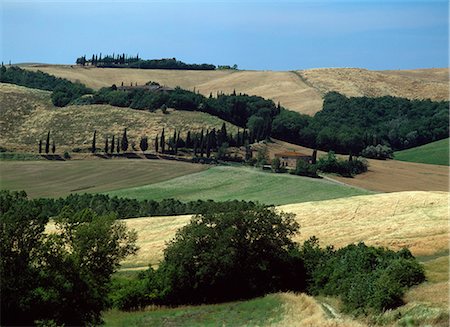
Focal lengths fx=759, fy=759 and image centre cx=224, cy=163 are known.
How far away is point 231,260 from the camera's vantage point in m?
49.0

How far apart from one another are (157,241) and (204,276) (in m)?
17.4

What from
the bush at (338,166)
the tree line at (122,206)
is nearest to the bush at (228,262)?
the tree line at (122,206)

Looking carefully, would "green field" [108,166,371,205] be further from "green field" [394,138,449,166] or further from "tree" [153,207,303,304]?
"green field" [394,138,449,166]

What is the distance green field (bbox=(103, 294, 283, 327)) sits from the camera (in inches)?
1613

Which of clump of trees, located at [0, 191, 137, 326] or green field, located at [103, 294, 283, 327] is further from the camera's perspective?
green field, located at [103, 294, 283, 327]

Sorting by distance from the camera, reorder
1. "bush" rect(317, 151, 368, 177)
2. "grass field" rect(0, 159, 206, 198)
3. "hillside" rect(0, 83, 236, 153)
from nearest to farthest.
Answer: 1. "grass field" rect(0, 159, 206, 198)
2. "bush" rect(317, 151, 368, 177)
3. "hillside" rect(0, 83, 236, 153)

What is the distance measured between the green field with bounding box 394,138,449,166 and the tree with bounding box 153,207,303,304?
10001 centimetres

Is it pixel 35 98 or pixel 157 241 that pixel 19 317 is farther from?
pixel 35 98

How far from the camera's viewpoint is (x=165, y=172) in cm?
11775

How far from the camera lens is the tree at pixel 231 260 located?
48.7 meters

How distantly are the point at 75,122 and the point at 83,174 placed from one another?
47524 millimetres

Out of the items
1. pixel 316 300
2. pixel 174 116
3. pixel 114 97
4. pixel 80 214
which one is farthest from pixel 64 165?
pixel 316 300

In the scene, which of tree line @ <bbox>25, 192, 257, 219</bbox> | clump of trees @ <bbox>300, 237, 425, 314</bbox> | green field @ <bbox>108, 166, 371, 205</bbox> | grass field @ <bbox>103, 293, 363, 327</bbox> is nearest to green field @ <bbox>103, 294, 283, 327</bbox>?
grass field @ <bbox>103, 293, 363, 327</bbox>

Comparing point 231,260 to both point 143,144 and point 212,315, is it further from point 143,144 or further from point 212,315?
point 143,144
